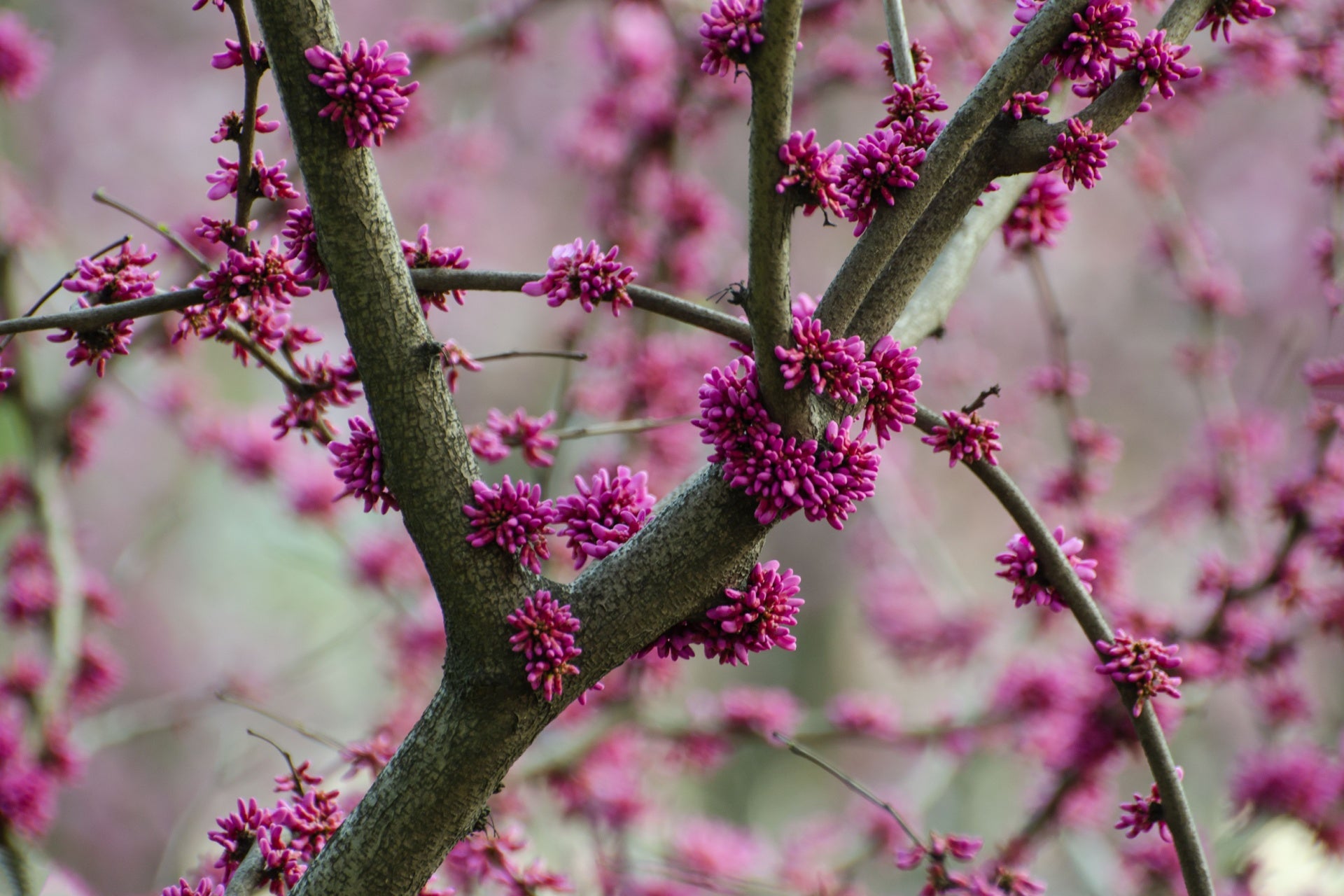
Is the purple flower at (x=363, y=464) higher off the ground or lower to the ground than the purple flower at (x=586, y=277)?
lower

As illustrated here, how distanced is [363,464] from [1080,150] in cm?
118

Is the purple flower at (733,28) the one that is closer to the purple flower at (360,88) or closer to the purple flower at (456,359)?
the purple flower at (360,88)

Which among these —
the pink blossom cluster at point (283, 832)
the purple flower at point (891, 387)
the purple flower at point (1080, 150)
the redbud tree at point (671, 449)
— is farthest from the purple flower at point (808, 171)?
the pink blossom cluster at point (283, 832)

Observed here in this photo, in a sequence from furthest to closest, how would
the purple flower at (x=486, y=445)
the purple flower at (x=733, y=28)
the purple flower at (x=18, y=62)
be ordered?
the purple flower at (x=18, y=62), the purple flower at (x=486, y=445), the purple flower at (x=733, y=28)

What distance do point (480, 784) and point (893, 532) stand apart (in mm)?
3201

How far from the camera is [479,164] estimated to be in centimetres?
470

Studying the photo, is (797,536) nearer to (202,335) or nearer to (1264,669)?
(1264,669)

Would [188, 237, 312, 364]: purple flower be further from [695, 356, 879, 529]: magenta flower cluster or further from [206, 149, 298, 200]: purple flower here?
[695, 356, 879, 529]: magenta flower cluster

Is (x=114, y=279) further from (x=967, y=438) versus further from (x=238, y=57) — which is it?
(x=967, y=438)

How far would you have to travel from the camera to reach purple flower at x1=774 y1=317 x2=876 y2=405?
146 centimetres

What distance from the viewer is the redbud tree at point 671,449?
5.08ft

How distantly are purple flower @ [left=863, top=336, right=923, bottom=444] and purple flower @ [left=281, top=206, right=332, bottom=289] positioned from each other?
837 mm

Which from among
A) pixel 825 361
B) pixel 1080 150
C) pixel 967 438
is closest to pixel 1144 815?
pixel 967 438

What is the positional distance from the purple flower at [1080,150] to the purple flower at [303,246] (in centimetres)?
110
